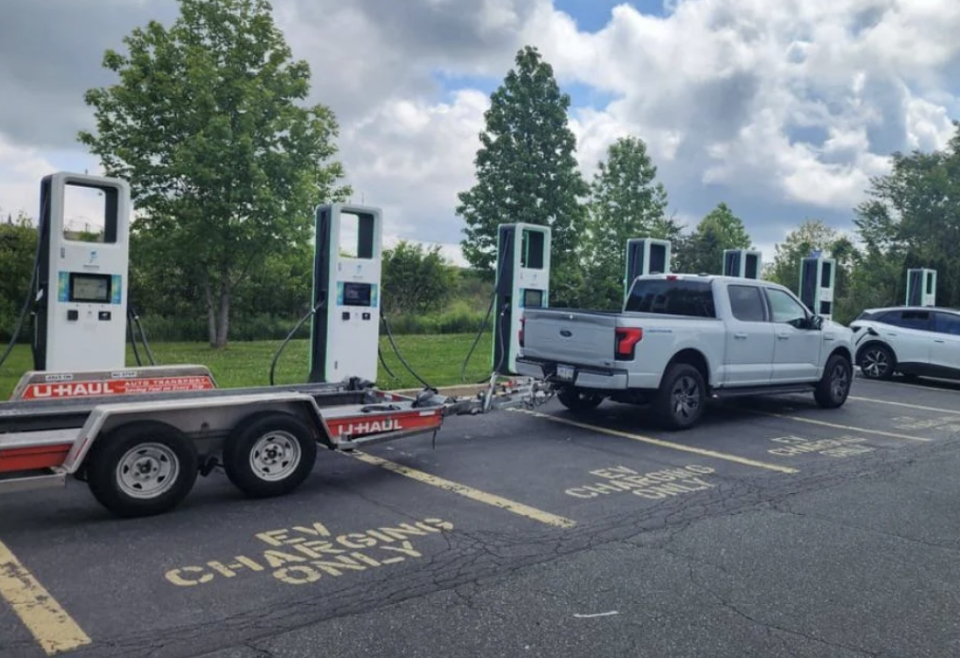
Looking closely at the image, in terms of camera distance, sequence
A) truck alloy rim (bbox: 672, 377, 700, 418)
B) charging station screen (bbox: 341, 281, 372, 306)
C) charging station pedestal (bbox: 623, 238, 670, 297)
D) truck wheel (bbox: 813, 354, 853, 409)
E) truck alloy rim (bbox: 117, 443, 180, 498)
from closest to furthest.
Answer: truck alloy rim (bbox: 117, 443, 180, 498) < truck alloy rim (bbox: 672, 377, 700, 418) < charging station screen (bbox: 341, 281, 372, 306) < truck wheel (bbox: 813, 354, 853, 409) < charging station pedestal (bbox: 623, 238, 670, 297)

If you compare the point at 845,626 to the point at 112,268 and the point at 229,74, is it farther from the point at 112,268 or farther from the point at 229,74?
the point at 229,74

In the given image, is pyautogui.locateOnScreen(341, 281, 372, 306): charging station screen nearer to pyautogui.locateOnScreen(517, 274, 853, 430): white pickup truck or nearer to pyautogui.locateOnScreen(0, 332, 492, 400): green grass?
pyautogui.locateOnScreen(0, 332, 492, 400): green grass

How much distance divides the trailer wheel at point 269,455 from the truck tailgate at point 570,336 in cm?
398

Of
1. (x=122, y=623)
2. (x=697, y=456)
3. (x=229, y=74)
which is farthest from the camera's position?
(x=229, y=74)

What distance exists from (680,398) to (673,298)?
5.12ft

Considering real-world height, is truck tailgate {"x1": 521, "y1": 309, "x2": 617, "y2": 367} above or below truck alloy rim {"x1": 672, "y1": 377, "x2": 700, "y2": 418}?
above

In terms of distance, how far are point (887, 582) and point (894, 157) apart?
43425 mm

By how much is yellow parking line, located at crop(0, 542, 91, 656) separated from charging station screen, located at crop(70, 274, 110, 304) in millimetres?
4265

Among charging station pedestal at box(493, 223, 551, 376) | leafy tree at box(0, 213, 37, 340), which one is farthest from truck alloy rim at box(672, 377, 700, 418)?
leafy tree at box(0, 213, 37, 340)

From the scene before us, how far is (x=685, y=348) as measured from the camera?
9422mm

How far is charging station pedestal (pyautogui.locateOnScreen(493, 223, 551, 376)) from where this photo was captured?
41.1 feet

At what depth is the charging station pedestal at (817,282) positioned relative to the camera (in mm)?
17953

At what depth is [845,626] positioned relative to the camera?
4.06 metres

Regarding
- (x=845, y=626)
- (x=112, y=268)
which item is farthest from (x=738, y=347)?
(x=112, y=268)
